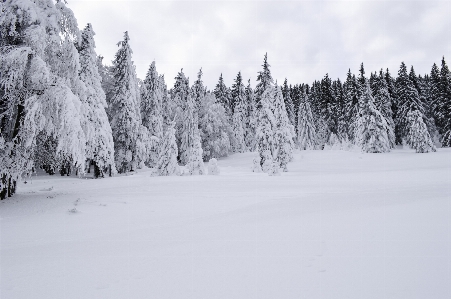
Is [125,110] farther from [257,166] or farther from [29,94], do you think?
[29,94]

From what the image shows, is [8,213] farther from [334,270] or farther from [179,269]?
[334,270]

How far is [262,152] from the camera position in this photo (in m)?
29.5

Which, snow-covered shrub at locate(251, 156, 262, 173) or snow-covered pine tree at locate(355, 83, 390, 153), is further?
snow-covered pine tree at locate(355, 83, 390, 153)

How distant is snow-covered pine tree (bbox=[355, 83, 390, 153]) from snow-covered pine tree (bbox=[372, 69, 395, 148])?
6852 mm

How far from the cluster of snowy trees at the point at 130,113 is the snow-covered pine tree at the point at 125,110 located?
11cm

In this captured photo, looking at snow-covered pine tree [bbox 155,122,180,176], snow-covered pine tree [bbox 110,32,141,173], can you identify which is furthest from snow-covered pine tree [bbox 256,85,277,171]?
snow-covered pine tree [bbox 110,32,141,173]

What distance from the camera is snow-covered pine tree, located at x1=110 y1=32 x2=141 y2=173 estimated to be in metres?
29.0

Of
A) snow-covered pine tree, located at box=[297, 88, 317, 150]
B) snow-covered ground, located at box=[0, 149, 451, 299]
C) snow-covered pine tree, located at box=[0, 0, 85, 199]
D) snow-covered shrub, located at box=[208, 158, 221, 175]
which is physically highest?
snow-covered pine tree, located at box=[297, 88, 317, 150]

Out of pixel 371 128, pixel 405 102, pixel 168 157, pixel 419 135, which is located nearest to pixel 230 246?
pixel 168 157

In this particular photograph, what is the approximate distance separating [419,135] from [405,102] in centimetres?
1014

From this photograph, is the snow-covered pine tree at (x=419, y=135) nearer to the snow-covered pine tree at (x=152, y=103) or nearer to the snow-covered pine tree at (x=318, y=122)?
the snow-covered pine tree at (x=318, y=122)

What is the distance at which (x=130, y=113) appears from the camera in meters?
29.0

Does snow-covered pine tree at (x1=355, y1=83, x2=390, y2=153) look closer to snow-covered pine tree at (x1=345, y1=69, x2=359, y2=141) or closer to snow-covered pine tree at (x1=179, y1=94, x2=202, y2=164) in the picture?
snow-covered pine tree at (x1=345, y1=69, x2=359, y2=141)

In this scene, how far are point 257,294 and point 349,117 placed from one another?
5887 centimetres
